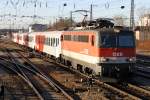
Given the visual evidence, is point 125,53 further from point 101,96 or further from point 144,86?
point 101,96

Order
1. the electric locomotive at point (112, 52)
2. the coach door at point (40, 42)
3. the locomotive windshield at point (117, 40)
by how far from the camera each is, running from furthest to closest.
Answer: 1. the coach door at point (40, 42)
2. the locomotive windshield at point (117, 40)
3. the electric locomotive at point (112, 52)

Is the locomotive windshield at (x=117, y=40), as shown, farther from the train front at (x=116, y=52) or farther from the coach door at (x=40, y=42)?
the coach door at (x=40, y=42)

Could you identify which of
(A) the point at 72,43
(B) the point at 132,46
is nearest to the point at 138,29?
(A) the point at 72,43

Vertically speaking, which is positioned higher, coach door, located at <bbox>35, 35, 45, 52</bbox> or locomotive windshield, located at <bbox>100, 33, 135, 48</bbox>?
locomotive windshield, located at <bbox>100, 33, 135, 48</bbox>

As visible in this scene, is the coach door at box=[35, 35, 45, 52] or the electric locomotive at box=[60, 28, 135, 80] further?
the coach door at box=[35, 35, 45, 52]

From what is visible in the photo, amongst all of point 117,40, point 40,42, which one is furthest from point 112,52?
point 40,42

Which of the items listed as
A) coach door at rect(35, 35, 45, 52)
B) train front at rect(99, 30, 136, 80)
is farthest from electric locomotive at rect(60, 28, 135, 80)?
coach door at rect(35, 35, 45, 52)

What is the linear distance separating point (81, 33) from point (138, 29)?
60.3 meters

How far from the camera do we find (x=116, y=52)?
20.8 meters

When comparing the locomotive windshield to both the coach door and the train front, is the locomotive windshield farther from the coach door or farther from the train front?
the coach door

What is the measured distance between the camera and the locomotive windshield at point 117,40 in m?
20.8

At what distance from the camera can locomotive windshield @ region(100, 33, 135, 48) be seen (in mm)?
20750

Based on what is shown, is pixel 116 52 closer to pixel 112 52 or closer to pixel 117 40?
pixel 112 52

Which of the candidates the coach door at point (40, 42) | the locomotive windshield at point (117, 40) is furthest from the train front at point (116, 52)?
the coach door at point (40, 42)
